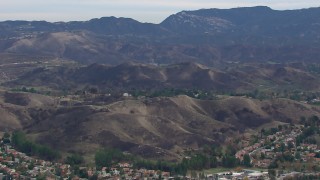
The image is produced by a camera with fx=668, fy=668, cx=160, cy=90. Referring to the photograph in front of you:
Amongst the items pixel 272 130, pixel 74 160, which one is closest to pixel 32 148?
pixel 74 160

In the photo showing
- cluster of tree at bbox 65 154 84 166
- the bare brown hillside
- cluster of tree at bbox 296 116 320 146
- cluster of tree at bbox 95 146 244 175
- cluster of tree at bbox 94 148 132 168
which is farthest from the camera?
the bare brown hillside

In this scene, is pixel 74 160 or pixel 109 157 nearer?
pixel 109 157

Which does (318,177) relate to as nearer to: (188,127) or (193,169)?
(193,169)

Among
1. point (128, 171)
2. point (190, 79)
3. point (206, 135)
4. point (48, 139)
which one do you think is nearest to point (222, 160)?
point (128, 171)

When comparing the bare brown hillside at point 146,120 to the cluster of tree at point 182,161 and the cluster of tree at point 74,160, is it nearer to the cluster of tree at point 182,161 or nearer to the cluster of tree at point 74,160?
the cluster of tree at point 182,161

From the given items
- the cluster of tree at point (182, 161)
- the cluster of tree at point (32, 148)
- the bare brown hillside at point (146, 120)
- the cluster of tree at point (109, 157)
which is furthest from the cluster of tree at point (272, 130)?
the cluster of tree at point (32, 148)

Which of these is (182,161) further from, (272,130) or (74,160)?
(272,130)

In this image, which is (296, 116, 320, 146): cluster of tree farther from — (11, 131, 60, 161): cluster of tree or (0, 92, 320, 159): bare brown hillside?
(11, 131, 60, 161): cluster of tree

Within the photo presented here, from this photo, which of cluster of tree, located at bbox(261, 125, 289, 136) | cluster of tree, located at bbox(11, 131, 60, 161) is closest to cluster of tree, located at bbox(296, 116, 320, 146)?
cluster of tree, located at bbox(261, 125, 289, 136)
